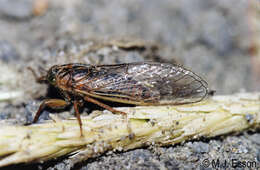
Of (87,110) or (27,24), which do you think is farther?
(27,24)

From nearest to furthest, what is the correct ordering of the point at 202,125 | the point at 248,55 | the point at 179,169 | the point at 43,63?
1. the point at 179,169
2. the point at 202,125
3. the point at 43,63
4. the point at 248,55

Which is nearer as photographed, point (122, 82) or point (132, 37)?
point (122, 82)

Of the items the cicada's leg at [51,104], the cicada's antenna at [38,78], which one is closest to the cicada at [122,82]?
the cicada's leg at [51,104]

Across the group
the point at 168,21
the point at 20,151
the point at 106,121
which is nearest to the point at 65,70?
the point at 106,121

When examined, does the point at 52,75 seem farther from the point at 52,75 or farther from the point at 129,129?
the point at 129,129

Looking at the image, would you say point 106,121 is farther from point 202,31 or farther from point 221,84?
point 202,31

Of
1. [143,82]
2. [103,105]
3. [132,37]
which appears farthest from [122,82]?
[132,37]

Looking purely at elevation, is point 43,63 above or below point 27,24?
below
